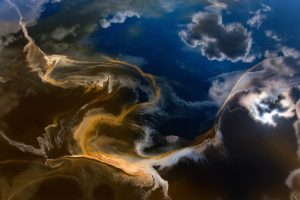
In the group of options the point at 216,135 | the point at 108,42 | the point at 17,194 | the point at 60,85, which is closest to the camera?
the point at 17,194

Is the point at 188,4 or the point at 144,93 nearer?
the point at 144,93

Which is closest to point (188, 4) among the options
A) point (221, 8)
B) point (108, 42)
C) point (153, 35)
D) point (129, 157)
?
point (221, 8)

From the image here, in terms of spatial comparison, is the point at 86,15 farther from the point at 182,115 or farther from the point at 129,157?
the point at 129,157

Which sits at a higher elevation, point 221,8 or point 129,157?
point 221,8

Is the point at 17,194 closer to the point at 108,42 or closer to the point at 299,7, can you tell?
the point at 108,42

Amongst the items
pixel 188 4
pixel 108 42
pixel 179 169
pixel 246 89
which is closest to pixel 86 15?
pixel 108 42

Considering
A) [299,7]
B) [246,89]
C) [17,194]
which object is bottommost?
[17,194]

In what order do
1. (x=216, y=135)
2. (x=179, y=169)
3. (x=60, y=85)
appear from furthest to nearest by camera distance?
(x=60, y=85)
(x=216, y=135)
(x=179, y=169)

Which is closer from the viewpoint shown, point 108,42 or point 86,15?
point 108,42

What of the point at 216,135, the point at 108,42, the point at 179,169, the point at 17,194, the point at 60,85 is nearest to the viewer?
the point at 17,194
